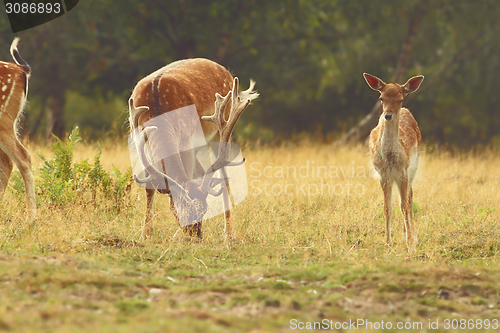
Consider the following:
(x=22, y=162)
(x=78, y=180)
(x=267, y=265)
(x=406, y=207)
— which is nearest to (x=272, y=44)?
(x=78, y=180)

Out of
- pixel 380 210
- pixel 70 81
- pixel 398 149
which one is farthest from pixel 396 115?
pixel 70 81

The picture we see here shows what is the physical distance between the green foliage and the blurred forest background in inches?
300

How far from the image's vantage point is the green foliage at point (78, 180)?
7.94 metres

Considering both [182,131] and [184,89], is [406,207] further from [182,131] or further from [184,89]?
[184,89]

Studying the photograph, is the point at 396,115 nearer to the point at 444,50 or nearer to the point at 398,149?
the point at 398,149

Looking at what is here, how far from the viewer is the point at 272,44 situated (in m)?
19.2

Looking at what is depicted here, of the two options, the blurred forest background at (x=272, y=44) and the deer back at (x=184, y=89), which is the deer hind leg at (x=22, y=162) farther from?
the blurred forest background at (x=272, y=44)

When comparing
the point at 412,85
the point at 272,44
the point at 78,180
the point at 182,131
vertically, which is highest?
the point at 272,44

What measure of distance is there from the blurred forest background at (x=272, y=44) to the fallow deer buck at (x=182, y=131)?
26.0 feet

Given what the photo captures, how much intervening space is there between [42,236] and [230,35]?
12590 mm

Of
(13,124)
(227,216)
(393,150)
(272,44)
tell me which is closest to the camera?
(393,150)

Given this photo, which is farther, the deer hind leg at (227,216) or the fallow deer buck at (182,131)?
the deer hind leg at (227,216)

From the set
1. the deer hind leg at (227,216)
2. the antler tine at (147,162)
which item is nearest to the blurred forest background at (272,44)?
the deer hind leg at (227,216)

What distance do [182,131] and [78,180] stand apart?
2.12 m
